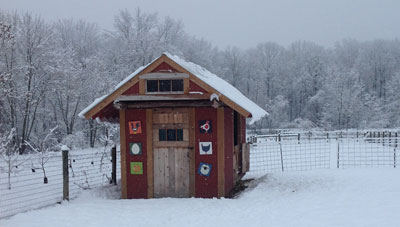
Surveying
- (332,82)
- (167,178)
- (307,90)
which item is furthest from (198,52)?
(167,178)

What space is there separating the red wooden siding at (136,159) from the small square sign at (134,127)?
73 mm

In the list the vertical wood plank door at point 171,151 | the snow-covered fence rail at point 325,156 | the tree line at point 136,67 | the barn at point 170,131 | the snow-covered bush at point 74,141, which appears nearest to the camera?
the barn at point 170,131

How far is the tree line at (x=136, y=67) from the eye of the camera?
24.3 meters

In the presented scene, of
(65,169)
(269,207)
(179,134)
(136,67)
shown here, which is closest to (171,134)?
(179,134)

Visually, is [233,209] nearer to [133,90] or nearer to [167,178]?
[167,178]

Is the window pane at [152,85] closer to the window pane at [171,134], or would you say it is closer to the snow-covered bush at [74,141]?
the window pane at [171,134]

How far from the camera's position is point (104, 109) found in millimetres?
9273

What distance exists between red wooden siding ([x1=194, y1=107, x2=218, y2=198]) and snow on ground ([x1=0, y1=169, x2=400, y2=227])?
45 centimetres

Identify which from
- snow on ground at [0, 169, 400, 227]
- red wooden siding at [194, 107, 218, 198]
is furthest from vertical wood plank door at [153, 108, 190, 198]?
snow on ground at [0, 169, 400, 227]

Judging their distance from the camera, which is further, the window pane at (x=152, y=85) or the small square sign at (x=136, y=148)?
the small square sign at (x=136, y=148)

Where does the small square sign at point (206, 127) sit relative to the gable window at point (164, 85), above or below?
below

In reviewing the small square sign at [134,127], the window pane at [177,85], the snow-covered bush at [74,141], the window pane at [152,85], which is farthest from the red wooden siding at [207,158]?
the snow-covered bush at [74,141]

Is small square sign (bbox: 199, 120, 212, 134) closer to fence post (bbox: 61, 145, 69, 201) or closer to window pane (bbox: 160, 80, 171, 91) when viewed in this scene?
window pane (bbox: 160, 80, 171, 91)

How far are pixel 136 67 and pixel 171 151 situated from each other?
69.4 ft
